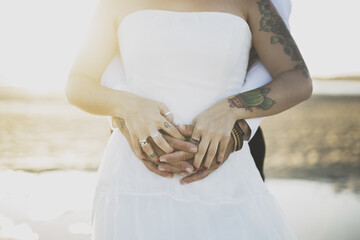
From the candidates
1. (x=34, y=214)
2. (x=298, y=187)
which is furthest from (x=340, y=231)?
(x=34, y=214)

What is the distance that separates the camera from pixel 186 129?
1.44 metres

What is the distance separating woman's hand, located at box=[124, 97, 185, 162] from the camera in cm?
140

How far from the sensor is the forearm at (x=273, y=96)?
4.98ft

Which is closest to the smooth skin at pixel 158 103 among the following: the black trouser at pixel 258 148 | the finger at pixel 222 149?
the finger at pixel 222 149

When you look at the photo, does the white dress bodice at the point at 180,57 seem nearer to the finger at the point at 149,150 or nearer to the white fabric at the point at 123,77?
the white fabric at the point at 123,77

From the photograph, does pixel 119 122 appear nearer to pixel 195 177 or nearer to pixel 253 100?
pixel 195 177

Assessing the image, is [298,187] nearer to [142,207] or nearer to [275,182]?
[275,182]

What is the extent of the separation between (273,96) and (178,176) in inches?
21.2

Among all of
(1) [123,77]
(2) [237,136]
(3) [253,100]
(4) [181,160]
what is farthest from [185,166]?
(1) [123,77]

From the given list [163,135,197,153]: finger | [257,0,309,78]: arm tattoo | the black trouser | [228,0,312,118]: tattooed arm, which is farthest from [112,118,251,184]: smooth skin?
the black trouser

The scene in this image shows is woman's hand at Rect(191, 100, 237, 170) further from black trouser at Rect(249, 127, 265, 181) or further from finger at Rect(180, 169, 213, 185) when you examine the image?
black trouser at Rect(249, 127, 265, 181)

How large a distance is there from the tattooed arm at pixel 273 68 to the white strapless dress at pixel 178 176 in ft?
0.28

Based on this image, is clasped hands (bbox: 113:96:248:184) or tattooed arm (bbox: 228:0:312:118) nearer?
clasped hands (bbox: 113:96:248:184)

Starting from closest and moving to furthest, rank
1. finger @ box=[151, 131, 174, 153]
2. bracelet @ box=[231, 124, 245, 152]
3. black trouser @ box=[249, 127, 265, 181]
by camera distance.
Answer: finger @ box=[151, 131, 174, 153] → bracelet @ box=[231, 124, 245, 152] → black trouser @ box=[249, 127, 265, 181]
